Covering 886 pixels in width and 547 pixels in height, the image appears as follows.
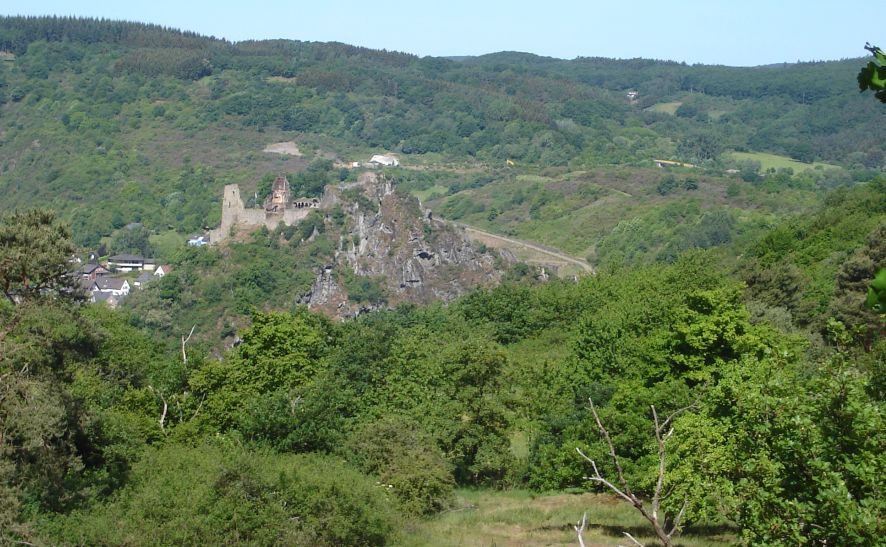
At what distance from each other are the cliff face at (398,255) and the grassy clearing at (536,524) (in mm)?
66871

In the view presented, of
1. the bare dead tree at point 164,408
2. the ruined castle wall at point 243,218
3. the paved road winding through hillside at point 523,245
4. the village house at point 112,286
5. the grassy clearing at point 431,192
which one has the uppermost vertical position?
the bare dead tree at point 164,408

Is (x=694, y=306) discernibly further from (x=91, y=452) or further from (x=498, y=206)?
(x=498, y=206)

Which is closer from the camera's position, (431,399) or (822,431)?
(822,431)

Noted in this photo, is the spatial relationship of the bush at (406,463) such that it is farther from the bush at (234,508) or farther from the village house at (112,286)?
the village house at (112,286)

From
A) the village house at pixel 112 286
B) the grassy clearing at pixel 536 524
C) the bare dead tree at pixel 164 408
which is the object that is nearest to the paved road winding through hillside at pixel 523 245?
the village house at pixel 112 286

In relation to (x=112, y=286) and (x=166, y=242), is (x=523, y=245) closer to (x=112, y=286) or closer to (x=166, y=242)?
(x=112, y=286)

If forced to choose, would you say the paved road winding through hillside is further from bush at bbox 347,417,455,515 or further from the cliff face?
bush at bbox 347,417,455,515

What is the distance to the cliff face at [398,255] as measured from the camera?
10469 cm

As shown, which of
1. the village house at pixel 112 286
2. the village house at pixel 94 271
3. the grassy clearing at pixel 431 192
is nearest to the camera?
the village house at pixel 112 286

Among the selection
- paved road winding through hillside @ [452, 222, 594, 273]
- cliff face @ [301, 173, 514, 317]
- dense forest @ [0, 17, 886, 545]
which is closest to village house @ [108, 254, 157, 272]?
cliff face @ [301, 173, 514, 317]

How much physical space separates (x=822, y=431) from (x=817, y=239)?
192 feet

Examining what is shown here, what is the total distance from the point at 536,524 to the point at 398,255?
7718cm

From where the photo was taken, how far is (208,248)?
352 feet

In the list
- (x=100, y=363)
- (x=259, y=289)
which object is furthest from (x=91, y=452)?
(x=259, y=289)
